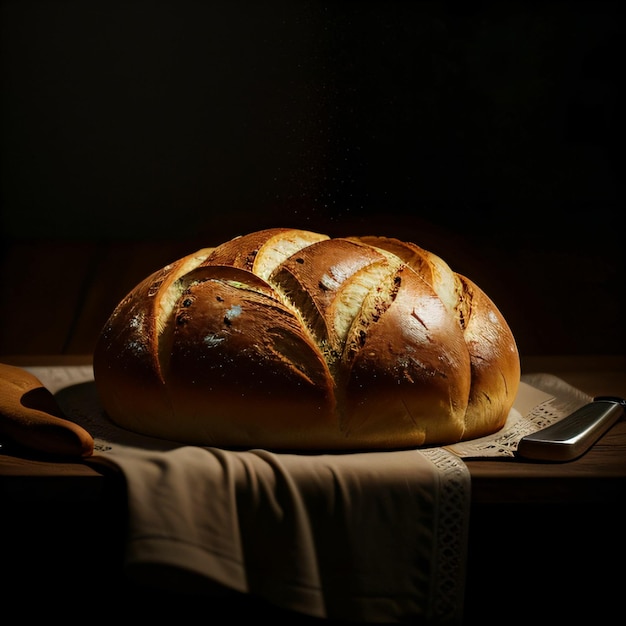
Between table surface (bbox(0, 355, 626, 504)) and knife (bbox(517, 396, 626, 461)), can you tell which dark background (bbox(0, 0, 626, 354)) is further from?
table surface (bbox(0, 355, 626, 504))

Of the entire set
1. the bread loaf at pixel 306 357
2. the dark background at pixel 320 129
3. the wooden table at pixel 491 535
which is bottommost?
the wooden table at pixel 491 535

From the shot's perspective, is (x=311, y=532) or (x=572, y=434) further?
(x=572, y=434)

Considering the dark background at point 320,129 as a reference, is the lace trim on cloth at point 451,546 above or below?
below

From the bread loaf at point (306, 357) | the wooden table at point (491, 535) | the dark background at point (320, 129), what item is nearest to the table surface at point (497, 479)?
the wooden table at point (491, 535)

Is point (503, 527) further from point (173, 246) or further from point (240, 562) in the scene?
point (173, 246)

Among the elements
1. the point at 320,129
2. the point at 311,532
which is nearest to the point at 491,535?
the point at 311,532

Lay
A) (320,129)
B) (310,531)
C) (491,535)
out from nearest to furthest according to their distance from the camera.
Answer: (310,531) < (491,535) < (320,129)

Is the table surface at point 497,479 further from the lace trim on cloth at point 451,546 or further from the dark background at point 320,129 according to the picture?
the dark background at point 320,129

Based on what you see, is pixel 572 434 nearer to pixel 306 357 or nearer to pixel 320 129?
pixel 306 357
